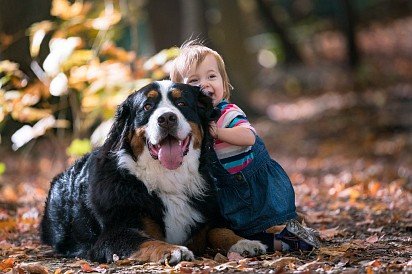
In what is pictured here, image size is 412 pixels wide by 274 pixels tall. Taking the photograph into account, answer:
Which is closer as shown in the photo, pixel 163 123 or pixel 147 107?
pixel 163 123

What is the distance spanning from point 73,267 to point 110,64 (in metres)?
4.18

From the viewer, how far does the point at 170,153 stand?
18.3 ft

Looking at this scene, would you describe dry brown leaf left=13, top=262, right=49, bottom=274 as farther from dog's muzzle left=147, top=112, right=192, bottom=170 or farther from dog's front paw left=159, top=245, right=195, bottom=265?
dog's muzzle left=147, top=112, right=192, bottom=170

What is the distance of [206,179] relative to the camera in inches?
232

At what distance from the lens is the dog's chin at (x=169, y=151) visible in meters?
5.57

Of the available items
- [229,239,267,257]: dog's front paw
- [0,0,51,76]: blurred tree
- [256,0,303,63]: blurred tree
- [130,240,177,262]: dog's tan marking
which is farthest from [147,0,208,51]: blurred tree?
[130,240,177,262]: dog's tan marking

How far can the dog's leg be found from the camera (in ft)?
18.4

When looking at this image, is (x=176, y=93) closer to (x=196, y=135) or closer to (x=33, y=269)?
(x=196, y=135)

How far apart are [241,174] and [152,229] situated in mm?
856

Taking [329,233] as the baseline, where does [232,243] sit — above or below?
above

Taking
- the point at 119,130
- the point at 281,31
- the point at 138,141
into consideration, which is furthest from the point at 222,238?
the point at 281,31

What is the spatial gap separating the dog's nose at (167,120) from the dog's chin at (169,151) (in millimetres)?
147

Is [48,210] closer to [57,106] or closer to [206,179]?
[206,179]

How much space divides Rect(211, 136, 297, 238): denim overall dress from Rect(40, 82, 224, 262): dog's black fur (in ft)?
0.51
